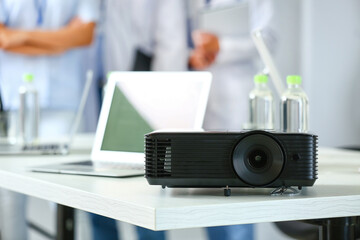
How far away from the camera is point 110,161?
1.51 meters

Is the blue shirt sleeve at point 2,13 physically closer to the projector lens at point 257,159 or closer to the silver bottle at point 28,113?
the silver bottle at point 28,113

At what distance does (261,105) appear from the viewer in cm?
182

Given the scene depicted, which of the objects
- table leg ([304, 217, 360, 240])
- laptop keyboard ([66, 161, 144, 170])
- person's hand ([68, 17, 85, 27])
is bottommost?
table leg ([304, 217, 360, 240])

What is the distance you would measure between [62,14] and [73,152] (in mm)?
2110

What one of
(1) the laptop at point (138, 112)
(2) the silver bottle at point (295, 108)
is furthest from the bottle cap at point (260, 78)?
(1) the laptop at point (138, 112)

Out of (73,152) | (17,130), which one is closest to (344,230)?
(73,152)

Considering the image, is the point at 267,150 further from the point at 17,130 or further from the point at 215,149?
the point at 17,130

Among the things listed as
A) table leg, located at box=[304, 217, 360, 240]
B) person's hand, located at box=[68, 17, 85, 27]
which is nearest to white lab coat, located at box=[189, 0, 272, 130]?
person's hand, located at box=[68, 17, 85, 27]

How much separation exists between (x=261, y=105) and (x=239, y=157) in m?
0.90

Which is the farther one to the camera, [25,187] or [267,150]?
[25,187]

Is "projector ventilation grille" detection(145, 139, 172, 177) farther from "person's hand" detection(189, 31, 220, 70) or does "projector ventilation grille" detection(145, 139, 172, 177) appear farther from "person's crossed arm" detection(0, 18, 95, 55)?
"person's hand" detection(189, 31, 220, 70)

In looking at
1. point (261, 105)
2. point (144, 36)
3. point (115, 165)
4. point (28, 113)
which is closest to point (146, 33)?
point (144, 36)

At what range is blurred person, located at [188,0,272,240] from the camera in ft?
14.8

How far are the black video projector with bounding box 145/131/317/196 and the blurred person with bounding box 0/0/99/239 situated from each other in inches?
110
